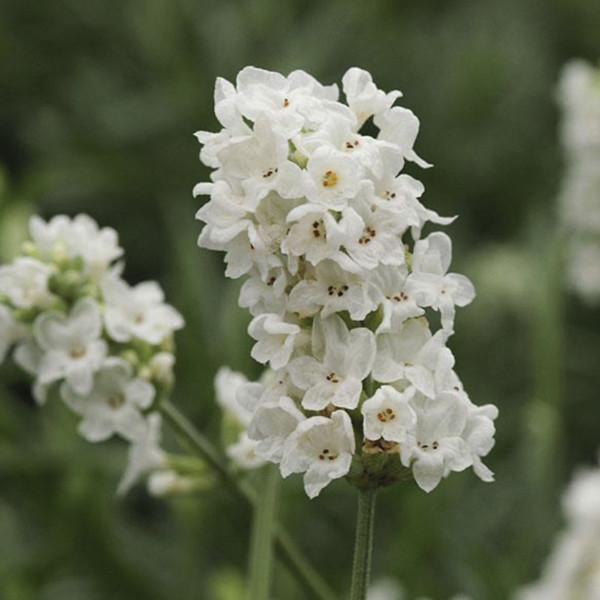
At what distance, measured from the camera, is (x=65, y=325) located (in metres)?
1.47

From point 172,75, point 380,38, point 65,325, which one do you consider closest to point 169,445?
point 65,325

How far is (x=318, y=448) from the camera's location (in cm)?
115

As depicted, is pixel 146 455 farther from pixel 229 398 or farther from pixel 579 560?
pixel 579 560

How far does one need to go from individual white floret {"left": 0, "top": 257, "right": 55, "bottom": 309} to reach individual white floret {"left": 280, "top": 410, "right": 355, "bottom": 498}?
0.42 meters

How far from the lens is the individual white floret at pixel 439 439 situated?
1.15 meters

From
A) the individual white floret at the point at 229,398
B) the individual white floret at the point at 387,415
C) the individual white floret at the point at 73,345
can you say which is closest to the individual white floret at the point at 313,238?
the individual white floret at the point at 387,415

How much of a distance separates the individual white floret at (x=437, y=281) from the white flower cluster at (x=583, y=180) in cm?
148

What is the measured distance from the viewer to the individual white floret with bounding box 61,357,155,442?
147 cm

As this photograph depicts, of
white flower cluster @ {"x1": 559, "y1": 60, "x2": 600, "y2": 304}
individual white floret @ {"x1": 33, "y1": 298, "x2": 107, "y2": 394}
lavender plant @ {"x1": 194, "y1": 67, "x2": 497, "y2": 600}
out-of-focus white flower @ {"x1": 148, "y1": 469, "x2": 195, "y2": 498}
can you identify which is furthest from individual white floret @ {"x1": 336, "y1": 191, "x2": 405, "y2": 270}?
white flower cluster @ {"x1": 559, "y1": 60, "x2": 600, "y2": 304}

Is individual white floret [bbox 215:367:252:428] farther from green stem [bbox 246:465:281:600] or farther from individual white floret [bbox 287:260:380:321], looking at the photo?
individual white floret [bbox 287:260:380:321]

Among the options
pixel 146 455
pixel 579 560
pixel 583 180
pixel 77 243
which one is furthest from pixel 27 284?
pixel 583 180

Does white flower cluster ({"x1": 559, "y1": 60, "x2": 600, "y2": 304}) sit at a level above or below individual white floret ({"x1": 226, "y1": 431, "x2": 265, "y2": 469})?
above

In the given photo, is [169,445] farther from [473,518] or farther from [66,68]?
[66,68]

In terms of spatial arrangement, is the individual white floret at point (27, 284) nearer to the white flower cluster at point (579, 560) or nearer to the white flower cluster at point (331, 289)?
the white flower cluster at point (331, 289)
